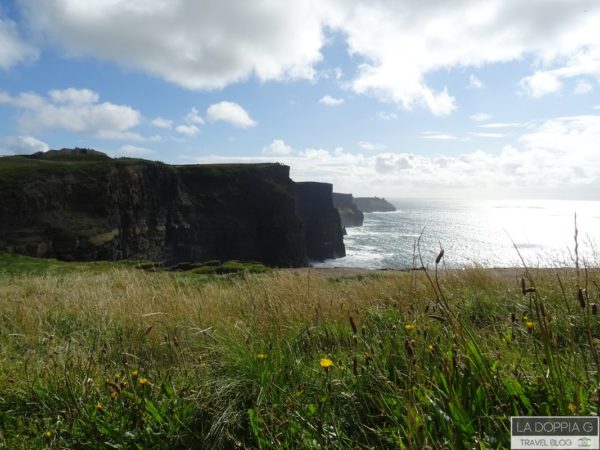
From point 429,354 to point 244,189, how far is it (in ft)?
277

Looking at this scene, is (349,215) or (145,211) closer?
(145,211)

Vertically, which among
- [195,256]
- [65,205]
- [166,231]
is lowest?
[195,256]

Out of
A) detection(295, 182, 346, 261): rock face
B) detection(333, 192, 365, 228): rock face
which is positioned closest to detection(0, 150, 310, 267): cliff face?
detection(295, 182, 346, 261): rock face

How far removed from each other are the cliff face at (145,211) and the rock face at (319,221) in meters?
1.79

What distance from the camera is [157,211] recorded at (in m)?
70.1

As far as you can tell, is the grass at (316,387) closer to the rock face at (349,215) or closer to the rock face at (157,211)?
the rock face at (157,211)

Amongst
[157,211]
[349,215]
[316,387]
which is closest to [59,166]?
[157,211]

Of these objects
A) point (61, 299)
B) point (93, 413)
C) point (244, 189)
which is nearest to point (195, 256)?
point (244, 189)

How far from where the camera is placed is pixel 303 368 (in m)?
3.03

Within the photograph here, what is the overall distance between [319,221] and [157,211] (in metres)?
44.5

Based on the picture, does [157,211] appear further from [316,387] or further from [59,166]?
[316,387]

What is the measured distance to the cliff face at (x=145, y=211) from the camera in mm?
49125

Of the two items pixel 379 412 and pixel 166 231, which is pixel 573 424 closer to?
pixel 379 412

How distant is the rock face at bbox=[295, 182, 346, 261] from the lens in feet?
322
